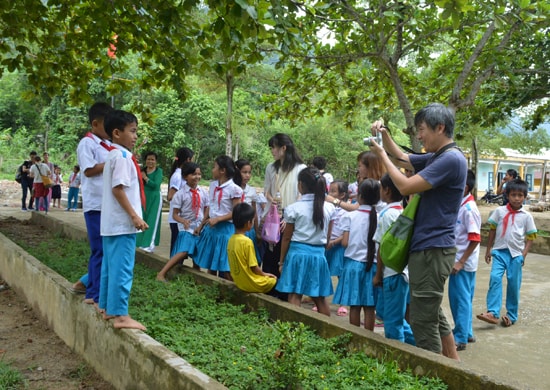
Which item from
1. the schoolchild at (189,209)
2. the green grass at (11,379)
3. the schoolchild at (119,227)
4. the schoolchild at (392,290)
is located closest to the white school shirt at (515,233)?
the schoolchild at (392,290)

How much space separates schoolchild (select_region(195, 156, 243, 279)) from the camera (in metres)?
6.01

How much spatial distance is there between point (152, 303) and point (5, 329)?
175cm

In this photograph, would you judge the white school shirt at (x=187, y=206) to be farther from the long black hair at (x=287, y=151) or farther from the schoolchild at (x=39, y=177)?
the schoolchild at (x=39, y=177)

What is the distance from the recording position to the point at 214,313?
460 cm

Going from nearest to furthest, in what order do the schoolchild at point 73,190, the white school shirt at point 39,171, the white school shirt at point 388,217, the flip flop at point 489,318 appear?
the white school shirt at point 388,217 → the flip flop at point 489,318 → the white school shirt at point 39,171 → the schoolchild at point 73,190

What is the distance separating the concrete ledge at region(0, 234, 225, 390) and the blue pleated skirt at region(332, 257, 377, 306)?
1808 mm

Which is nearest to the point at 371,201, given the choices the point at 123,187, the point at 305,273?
the point at 305,273

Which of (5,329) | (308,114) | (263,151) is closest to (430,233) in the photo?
(5,329)

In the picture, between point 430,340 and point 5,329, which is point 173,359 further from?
point 5,329

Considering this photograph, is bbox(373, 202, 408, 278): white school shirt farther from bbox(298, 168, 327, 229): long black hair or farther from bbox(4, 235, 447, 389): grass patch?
bbox(4, 235, 447, 389): grass patch

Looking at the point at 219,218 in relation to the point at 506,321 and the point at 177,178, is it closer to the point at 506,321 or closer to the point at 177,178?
the point at 177,178

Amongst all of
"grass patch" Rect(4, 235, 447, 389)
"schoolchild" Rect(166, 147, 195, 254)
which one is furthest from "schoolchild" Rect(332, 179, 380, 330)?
"schoolchild" Rect(166, 147, 195, 254)

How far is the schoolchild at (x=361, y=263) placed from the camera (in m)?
4.70

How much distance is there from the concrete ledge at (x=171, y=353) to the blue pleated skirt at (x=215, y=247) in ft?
1.00
